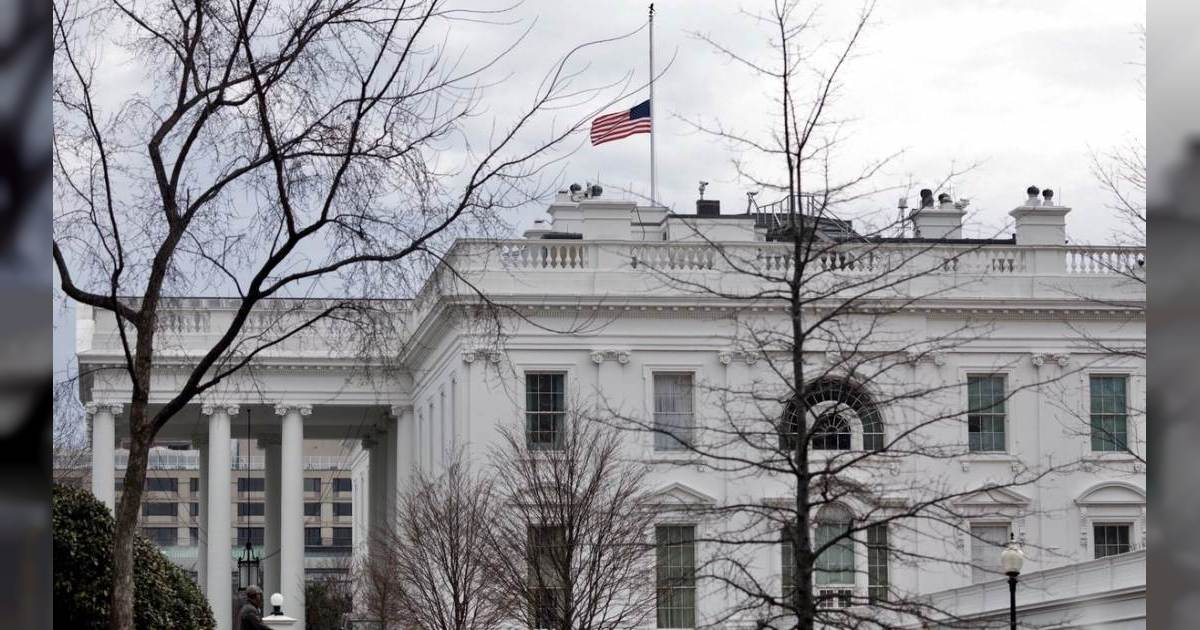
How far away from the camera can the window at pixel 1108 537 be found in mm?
50531

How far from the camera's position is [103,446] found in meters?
59.3

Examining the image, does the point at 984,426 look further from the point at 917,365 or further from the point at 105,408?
the point at 105,408

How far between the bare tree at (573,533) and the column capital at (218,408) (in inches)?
703

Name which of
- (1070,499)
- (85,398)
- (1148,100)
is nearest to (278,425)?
(85,398)

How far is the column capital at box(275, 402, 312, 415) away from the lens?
60.8 metres

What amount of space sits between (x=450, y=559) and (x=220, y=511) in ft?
63.3

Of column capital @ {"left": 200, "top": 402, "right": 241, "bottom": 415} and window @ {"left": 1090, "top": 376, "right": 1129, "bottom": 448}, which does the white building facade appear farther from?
column capital @ {"left": 200, "top": 402, "right": 241, "bottom": 415}

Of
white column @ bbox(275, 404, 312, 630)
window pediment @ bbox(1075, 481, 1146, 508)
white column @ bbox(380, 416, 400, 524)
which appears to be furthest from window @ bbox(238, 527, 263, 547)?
window pediment @ bbox(1075, 481, 1146, 508)

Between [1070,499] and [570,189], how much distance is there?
19.1 metres

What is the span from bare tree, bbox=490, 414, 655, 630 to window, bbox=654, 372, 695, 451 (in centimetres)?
438

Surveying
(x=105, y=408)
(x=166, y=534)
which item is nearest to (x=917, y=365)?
(x=105, y=408)

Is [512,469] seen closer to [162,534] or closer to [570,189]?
[570,189]

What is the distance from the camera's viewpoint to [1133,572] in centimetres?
3288

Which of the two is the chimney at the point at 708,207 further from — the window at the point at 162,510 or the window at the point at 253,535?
the window at the point at 162,510
